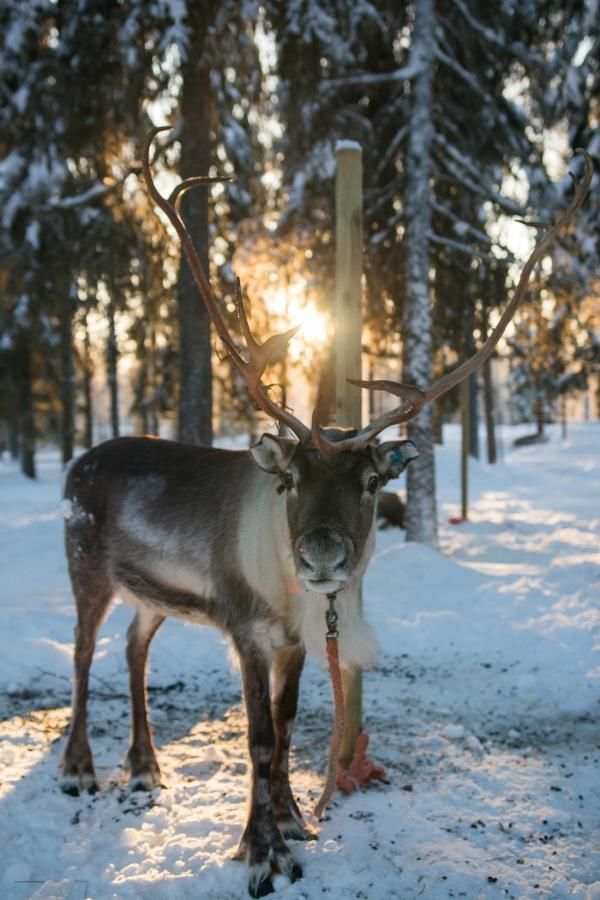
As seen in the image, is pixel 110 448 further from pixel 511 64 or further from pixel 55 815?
pixel 511 64

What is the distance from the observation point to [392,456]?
3.19 m

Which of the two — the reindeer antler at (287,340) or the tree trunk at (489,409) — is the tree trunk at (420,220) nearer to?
the reindeer antler at (287,340)

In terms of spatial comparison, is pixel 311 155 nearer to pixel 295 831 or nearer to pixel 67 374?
pixel 295 831

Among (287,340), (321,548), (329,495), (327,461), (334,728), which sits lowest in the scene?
(334,728)

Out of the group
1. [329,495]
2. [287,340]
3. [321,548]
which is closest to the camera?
[321,548]

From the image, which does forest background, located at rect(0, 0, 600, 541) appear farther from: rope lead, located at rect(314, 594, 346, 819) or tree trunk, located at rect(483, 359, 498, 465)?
tree trunk, located at rect(483, 359, 498, 465)

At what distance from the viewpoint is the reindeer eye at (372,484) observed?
10.2 ft

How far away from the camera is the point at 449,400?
14.1 meters

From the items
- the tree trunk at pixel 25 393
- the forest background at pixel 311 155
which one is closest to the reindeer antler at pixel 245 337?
the forest background at pixel 311 155

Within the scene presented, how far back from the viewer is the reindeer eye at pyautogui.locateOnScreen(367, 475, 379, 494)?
122 inches

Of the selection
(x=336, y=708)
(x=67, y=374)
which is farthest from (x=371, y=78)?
(x=67, y=374)

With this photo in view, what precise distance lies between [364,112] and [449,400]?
20.0 feet

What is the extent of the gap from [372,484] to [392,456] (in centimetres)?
17

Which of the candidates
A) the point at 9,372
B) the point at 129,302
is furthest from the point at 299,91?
the point at 9,372
